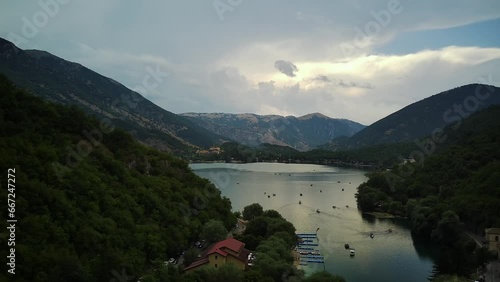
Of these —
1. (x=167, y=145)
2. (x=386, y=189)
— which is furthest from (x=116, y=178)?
(x=167, y=145)

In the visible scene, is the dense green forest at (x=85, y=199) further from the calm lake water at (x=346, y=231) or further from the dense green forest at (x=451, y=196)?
the dense green forest at (x=451, y=196)

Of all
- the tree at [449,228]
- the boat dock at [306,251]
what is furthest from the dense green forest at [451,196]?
the boat dock at [306,251]

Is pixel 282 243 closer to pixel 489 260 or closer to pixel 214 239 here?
pixel 214 239

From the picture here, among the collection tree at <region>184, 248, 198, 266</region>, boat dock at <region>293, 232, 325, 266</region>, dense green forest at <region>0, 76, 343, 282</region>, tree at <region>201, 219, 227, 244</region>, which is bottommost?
boat dock at <region>293, 232, 325, 266</region>

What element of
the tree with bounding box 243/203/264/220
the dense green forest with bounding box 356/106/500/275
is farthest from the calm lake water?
the tree with bounding box 243/203/264/220

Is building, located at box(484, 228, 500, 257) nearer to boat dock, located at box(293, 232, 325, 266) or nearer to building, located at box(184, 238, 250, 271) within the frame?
boat dock, located at box(293, 232, 325, 266)

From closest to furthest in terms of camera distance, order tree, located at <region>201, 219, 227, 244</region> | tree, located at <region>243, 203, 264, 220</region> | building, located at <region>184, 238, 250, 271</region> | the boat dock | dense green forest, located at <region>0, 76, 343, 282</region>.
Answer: dense green forest, located at <region>0, 76, 343, 282</region>
building, located at <region>184, 238, 250, 271</region>
tree, located at <region>201, 219, 227, 244</region>
the boat dock
tree, located at <region>243, 203, 264, 220</region>
